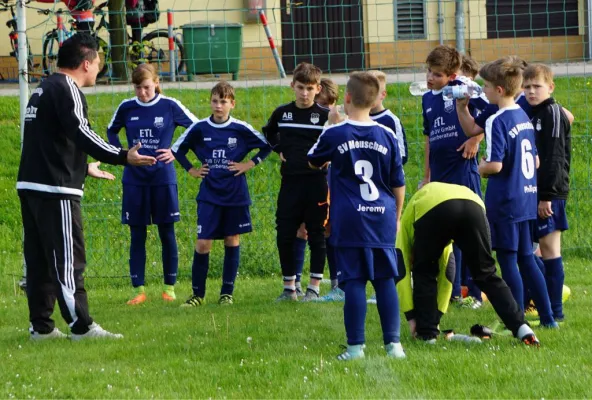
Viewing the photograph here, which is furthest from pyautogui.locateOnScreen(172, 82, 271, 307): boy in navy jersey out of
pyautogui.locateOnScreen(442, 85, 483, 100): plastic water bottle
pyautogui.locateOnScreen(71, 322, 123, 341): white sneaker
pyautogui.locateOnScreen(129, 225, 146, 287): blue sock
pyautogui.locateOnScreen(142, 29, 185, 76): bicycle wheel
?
pyautogui.locateOnScreen(142, 29, 185, 76): bicycle wheel

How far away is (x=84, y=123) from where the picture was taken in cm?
716

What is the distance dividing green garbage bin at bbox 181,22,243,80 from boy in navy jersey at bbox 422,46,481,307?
269 inches

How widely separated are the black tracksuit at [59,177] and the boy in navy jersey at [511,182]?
2.50 meters

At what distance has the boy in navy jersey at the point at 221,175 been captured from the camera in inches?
347

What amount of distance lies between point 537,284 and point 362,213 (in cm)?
152

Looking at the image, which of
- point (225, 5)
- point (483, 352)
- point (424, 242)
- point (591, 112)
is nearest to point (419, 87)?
point (424, 242)

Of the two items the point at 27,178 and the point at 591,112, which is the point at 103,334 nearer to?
the point at 27,178

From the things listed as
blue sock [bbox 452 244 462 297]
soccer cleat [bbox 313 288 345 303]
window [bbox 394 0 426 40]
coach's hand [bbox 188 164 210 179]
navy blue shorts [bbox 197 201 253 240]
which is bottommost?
soccer cleat [bbox 313 288 345 303]

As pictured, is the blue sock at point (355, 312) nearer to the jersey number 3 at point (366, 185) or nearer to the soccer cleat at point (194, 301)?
the jersey number 3 at point (366, 185)

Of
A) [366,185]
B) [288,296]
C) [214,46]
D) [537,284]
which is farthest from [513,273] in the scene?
[214,46]

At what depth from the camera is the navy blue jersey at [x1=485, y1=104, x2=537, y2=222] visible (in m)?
6.89

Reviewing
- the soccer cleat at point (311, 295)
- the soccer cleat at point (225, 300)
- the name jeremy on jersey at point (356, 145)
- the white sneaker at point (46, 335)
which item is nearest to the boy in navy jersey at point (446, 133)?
the soccer cleat at point (311, 295)

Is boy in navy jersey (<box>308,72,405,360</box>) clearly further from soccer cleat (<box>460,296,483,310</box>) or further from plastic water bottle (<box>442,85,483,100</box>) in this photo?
soccer cleat (<box>460,296,483,310</box>)

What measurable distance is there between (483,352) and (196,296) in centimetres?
A: 329
